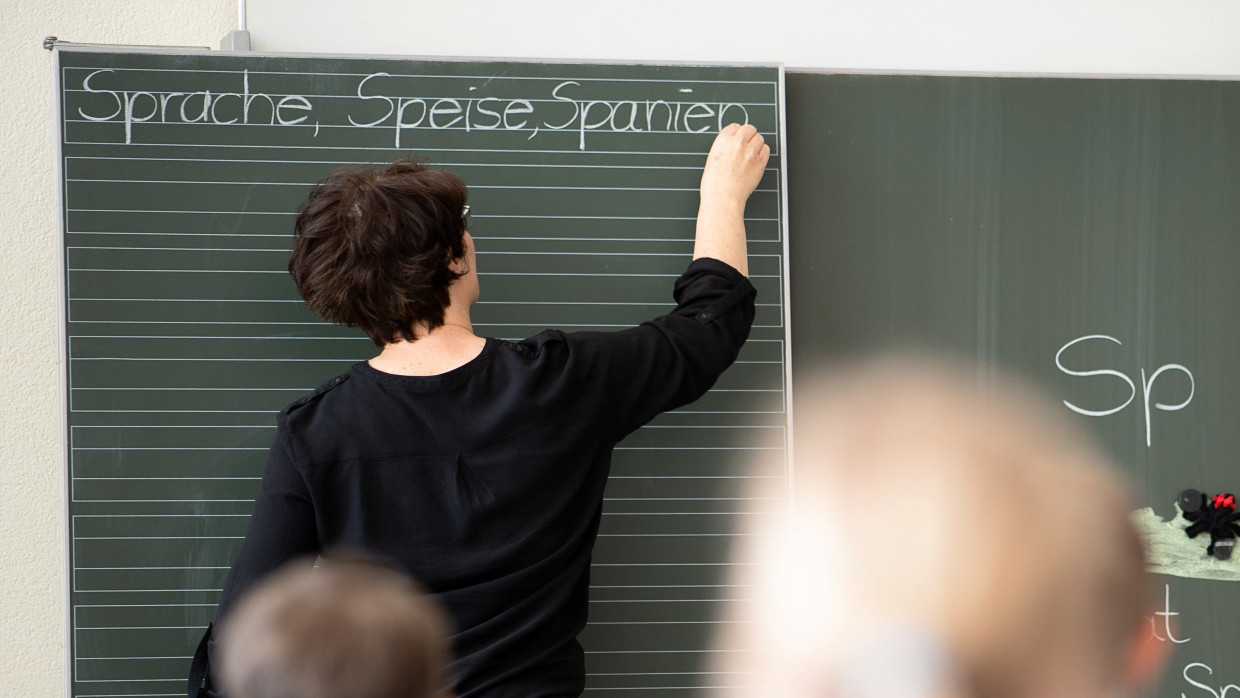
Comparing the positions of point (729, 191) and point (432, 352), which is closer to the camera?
point (432, 352)

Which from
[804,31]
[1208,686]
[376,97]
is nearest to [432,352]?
[376,97]

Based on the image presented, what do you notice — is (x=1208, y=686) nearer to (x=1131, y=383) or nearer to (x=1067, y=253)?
(x=1131, y=383)

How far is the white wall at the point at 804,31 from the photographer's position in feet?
5.59

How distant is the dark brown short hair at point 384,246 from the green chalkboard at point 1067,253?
27.0 inches

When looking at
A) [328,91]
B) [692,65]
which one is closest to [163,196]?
[328,91]

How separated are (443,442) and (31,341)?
1.12 metres

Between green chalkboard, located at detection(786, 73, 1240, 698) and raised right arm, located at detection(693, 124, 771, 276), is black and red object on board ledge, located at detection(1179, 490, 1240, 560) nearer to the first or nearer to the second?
green chalkboard, located at detection(786, 73, 1240, 698)

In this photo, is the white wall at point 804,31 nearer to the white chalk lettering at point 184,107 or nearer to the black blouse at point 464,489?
the white chalk lettering at point 184,107

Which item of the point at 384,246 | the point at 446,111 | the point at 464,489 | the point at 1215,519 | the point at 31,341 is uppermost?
the point at 446,111

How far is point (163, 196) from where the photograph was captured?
159 cm

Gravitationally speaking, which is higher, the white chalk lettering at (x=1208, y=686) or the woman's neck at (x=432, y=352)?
the woman's neck at (x=432, y=352)

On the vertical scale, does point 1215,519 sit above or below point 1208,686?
above

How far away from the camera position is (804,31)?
1795 mm

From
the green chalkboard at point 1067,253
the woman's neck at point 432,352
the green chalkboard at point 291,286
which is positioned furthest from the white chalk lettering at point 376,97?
the green chalkboard at point 1067,253
